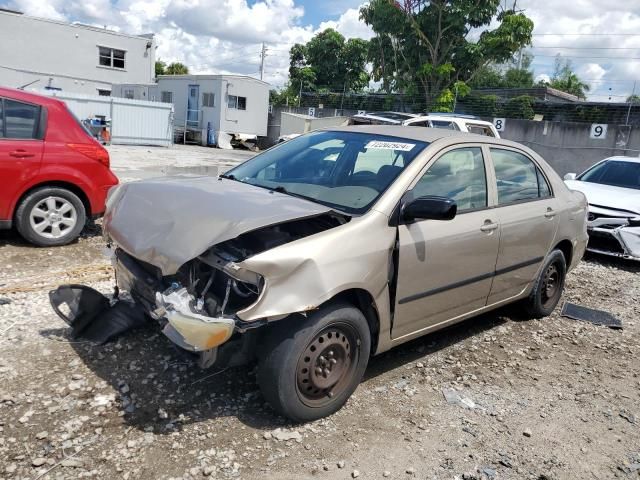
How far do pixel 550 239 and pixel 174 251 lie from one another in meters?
3.52

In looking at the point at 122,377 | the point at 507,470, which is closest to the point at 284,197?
the point at 122,377

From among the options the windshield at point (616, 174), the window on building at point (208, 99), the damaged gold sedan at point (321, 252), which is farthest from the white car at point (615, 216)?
the window on building at point (208, 99)

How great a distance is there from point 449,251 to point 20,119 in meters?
4.76

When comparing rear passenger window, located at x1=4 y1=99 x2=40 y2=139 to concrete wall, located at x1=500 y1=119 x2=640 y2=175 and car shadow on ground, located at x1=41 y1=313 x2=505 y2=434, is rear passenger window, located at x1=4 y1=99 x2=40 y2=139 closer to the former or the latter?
car shadow on ground, located at x1=41 y1=313 x2=505 y2=434

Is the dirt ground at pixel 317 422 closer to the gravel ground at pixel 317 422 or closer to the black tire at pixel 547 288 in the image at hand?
the gravel ground at pixel 317 422

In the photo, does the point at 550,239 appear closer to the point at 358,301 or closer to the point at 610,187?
the point at 358,301

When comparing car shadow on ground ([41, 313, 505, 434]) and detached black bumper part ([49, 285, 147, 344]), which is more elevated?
detached black bumper part ([49, 285, 147, 344])

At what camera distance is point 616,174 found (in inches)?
359

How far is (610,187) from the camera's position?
342 inches

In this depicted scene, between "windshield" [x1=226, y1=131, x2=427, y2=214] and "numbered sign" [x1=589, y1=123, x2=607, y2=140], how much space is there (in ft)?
47.7

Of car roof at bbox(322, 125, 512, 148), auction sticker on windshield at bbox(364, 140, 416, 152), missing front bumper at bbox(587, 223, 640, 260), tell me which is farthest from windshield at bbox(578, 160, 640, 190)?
auction sticker on windshield at bbox(364, 140, 416, 152)

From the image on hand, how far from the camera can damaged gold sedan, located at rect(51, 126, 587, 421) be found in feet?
9.69

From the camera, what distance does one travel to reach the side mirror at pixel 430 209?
3.33 metres

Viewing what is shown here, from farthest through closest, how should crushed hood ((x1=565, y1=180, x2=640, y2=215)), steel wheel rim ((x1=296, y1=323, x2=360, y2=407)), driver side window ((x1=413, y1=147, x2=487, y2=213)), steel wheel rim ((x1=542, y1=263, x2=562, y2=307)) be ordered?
crushed hood ((x1=565, y1=180, x2=640, y2=215)) < steel wheel rim ((x1=542, y1=263, x2=562, y2=307)) < driver side window ((x1=413, y1=147, x2=487, y2=213)) < steel wheel rim ((x1=296, y1=323, x2=360, y2=407))
